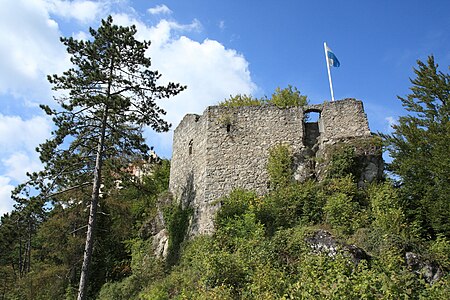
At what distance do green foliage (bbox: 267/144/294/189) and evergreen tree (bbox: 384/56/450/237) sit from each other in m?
3.51

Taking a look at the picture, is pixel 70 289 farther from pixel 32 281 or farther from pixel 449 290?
pixel 449 290

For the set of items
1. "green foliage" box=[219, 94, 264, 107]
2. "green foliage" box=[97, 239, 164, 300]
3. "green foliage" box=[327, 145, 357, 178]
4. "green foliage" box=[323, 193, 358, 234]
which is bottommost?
"green foliage" box=[97, 239, 164, 300]

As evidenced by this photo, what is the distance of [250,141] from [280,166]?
1721 mm

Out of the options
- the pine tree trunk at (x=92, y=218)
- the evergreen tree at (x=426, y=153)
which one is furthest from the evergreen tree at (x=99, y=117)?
the evergreen tree at (x=426, y=153)

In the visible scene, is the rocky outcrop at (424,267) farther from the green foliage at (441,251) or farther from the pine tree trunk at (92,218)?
the pine tree trunk at (92,218)

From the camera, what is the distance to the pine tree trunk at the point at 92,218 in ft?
35.8

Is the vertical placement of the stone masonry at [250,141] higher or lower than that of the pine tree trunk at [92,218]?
higher

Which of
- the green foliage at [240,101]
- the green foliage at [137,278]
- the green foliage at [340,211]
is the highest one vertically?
the green foliage at [240,101]

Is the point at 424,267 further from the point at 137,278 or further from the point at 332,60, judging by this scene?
the point at 332,60

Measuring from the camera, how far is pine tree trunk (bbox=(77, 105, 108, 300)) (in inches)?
429

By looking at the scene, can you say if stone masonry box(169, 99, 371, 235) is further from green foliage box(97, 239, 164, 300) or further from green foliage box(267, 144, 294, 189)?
green foliage box(97, 239, 164, 300)

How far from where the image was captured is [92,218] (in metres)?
11.7

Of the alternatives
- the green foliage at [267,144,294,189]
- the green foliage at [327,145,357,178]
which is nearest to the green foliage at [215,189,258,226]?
the green foliage at [267,144,294,189]

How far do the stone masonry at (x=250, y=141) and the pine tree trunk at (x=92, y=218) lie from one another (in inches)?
155
